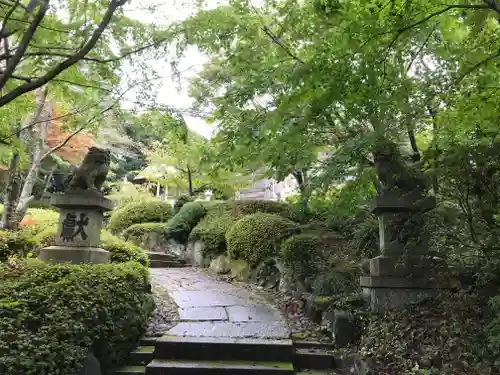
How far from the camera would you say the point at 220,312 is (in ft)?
22.7

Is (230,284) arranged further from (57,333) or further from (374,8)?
(374,8)

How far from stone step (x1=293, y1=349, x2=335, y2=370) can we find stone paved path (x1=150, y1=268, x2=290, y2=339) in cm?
40

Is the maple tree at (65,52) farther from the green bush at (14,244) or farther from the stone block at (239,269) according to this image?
the stone block at (239,269)

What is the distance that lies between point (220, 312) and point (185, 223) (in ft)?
24.0

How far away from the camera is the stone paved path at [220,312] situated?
5801 mm

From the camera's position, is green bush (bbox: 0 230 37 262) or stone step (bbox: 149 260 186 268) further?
stone step (bbox: 149 260 186 268)

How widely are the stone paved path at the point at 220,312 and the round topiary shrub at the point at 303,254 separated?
35.1 inches

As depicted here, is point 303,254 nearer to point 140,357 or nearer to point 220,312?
point 220,312

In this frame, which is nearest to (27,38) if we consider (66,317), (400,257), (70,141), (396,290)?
(66,317)

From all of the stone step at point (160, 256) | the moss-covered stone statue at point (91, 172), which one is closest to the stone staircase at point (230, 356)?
the moss-covered stone statue at point (91, 172)

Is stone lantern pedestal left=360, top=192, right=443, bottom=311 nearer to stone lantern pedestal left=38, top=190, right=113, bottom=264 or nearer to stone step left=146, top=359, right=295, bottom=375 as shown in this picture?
stone step left=146, top=359, right=295, bottom=375

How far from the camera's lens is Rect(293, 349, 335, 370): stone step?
17.0ft

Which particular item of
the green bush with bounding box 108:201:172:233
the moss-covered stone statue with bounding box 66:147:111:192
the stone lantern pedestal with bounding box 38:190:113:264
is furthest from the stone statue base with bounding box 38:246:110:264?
the green bush with bounding box 108:201:172:233

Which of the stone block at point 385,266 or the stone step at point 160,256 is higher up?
the stone block at point 385,266
